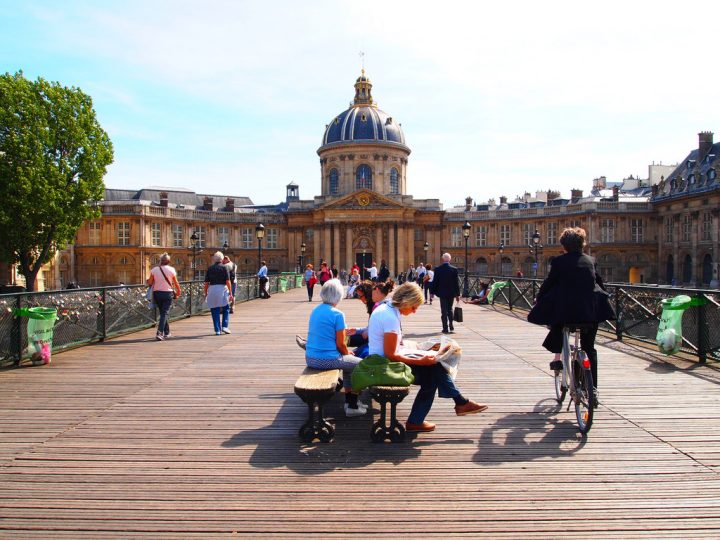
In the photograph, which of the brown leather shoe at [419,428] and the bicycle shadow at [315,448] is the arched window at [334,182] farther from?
the brown leather shoe at [419,428]

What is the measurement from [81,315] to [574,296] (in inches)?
409

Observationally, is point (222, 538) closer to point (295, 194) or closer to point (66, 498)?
point (66, 498)

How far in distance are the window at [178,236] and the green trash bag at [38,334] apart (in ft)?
199

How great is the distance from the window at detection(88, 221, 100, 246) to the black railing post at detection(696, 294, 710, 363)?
63.7 metres

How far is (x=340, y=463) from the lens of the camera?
18.1 feet

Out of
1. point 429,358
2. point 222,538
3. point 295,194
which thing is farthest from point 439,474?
point 295,194

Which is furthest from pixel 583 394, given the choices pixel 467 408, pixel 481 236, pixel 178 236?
pixel 481 236

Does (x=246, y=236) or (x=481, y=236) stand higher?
(x=246, y=236)

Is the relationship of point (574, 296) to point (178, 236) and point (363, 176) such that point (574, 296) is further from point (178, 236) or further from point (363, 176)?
point (363, 176)

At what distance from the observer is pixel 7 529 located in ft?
13.8

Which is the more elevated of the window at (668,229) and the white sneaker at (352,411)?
the window at (668,229)

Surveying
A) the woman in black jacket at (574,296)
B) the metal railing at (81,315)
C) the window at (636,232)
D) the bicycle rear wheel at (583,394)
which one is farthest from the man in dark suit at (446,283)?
the window at (636,232)

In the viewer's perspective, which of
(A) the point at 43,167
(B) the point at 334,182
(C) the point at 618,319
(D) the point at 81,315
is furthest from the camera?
(B) the point at 334,182

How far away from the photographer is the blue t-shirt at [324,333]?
698cm
